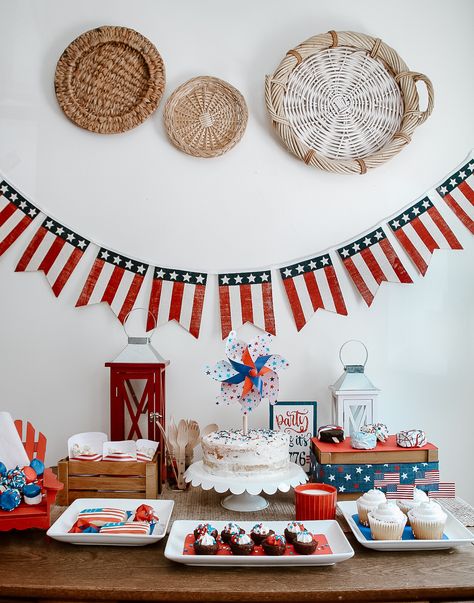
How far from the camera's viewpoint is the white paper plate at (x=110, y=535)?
1.37 metres

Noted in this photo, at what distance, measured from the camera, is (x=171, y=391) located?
78.7 inches

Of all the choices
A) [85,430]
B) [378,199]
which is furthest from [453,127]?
[85,430]

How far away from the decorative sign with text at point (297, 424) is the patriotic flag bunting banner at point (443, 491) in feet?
1.27

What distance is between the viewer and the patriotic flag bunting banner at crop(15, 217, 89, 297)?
199 cm

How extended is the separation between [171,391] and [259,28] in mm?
1243

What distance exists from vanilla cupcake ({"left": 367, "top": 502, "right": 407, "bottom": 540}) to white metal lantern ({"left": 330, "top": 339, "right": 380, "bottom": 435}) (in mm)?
476

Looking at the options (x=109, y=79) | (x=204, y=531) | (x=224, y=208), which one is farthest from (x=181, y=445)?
(x=109, y=79)

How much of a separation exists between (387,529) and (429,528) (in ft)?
0.34

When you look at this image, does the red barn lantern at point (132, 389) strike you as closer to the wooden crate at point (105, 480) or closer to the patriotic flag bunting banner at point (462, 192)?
the wooden crate at point (105, 480)

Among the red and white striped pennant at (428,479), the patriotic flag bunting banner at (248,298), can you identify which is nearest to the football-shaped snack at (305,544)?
the red and white striped pennant at (428,479)

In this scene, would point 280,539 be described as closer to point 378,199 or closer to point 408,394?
point 408,394

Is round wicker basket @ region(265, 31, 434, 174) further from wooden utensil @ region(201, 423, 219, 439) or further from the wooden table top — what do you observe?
the wooden table top

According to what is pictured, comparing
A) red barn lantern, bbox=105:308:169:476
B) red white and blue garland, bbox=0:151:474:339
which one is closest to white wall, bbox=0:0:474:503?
red white and blue garland, bbox=0:151:474:339

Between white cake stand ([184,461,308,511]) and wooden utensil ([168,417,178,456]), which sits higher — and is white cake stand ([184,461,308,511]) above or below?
below
